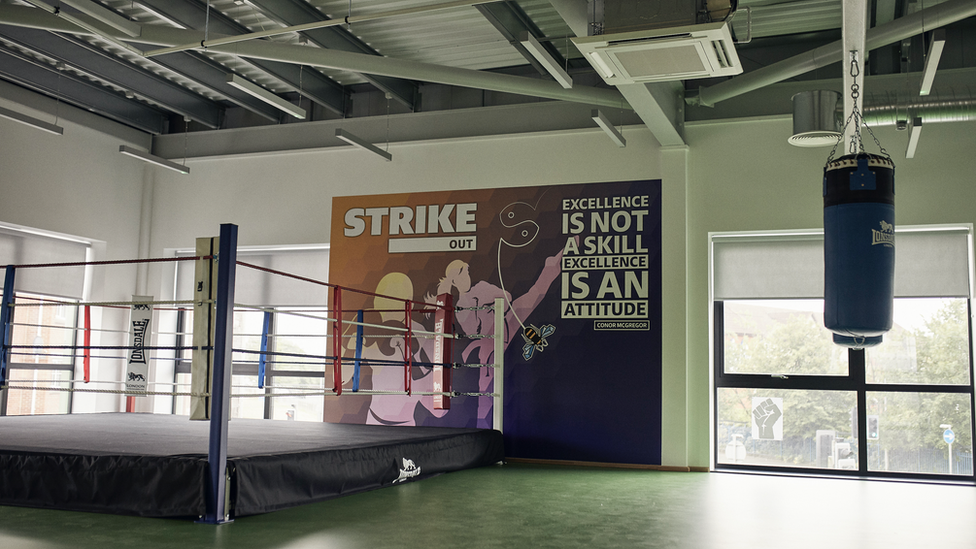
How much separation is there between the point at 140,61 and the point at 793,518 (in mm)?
6993

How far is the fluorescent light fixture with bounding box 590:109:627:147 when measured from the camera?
251 inches

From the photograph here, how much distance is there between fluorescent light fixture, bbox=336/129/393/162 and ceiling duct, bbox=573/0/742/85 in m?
3.17

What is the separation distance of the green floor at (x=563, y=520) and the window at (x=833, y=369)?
32.5 inches

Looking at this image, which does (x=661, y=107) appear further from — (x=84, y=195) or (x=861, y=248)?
(x=84, y=195)

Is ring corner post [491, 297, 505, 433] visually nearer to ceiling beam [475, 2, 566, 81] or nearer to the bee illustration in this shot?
the bee illustration

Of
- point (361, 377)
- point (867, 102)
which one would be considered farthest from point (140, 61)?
point (867, 102)

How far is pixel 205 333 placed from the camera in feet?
13.0

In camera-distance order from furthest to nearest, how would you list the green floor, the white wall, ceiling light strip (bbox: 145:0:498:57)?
the white wall
ceiling light strip (bbox: 145:0:498:57)
the green floor

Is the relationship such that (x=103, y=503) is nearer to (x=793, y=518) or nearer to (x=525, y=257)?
(x=793, y=518)

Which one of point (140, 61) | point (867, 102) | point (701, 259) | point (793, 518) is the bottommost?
point (793, 518)

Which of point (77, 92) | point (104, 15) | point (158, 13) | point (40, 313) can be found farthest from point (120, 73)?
point (104, 15)

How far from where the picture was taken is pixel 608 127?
6.64 m

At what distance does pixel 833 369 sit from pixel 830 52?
2.75 metres


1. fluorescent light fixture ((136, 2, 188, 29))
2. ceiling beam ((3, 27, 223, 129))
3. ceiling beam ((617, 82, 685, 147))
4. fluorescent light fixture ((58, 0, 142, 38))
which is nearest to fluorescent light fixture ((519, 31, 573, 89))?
→ ceiling beam ((617, 82, 685, 147))
